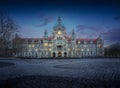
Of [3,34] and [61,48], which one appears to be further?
[61,48]

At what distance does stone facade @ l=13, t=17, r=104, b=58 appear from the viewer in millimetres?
96625

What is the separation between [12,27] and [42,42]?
6975 cm

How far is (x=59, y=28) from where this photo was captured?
318ft

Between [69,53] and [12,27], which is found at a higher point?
[12,27]

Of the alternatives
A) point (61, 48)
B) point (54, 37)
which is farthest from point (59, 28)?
point (61, 48)

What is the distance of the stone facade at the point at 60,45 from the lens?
9662 centimetres

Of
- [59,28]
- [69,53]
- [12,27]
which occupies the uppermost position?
[59,28]

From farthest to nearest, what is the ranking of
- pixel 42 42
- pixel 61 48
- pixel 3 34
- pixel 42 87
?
pixel 42 42
pixel 61 48
pixel 3 34
pixel 42 87

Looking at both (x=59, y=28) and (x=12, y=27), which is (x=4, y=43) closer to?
(x=12, y=27)

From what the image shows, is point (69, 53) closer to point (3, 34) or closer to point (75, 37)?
point (75, 37)

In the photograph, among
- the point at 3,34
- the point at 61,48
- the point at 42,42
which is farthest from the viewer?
the point at 42,42

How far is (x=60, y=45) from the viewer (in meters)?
96.8

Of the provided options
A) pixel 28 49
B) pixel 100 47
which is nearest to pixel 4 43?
pixel 28 49

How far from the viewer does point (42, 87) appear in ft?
24.8
